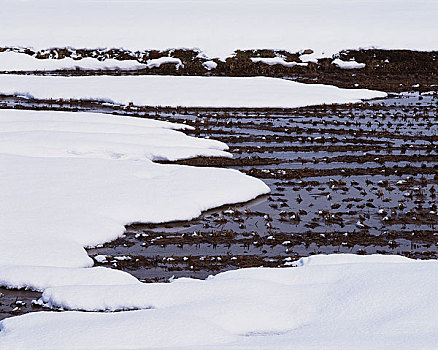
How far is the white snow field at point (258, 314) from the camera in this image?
20.9 ft

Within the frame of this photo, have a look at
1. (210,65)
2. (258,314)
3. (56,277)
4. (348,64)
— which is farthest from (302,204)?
(348,64)

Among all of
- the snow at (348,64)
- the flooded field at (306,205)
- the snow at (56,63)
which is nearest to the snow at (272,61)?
the snow at (348,64)

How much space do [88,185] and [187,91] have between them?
1715 centimetres

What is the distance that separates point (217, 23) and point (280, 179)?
1850 inches

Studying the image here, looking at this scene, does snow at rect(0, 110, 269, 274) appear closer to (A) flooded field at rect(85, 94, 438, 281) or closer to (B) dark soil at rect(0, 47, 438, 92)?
(A) flooded field at rect(85, 94, 438, 281)

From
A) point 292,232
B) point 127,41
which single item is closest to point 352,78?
point 127,41

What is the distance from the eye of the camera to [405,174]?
1691 centimetres

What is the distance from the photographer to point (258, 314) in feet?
23.5

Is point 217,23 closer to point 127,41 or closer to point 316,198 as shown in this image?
point 127,41

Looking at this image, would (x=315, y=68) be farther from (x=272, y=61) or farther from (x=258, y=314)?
(x=258, y=314)

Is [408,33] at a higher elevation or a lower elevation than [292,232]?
higher

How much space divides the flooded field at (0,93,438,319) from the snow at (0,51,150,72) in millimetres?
15720

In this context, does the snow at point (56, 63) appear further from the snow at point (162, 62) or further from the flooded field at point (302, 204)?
the flooded field at point (302, 204)

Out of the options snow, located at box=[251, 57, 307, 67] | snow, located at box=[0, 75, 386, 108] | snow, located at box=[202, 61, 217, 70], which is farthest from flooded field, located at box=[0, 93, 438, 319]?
snow, located at box=[251, 57, 307, 67]
